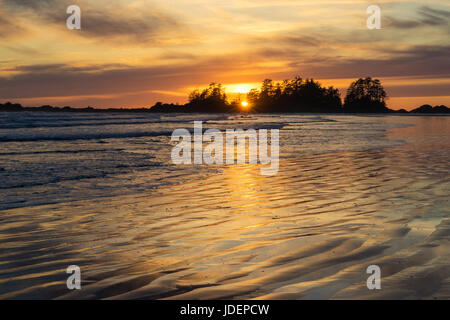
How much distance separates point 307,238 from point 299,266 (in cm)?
96

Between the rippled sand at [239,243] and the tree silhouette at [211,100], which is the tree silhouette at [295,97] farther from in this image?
the rippled sand at [239,243]

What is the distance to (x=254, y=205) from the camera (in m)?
7.20

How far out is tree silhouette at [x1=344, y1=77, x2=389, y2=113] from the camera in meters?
147

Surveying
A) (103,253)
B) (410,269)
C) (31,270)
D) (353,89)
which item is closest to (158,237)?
(103,253)

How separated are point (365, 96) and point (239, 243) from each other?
155 meters

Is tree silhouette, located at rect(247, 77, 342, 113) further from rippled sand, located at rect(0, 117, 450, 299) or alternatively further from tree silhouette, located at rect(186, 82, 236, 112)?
rippled sand, located at rect(0, 117, 450, 299)

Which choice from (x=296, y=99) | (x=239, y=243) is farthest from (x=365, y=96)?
(x=239, y=243)

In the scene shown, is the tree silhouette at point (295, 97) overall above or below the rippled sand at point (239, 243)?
above

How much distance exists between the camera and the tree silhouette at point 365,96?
484 ft

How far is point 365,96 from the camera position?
150250 millimetres

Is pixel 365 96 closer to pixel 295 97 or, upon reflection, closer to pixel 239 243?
pixel 295 97

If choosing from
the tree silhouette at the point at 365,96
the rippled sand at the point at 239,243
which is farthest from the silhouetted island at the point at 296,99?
A: the rippled sand at the point at 239,243

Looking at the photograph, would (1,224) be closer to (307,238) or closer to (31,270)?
(31,270)

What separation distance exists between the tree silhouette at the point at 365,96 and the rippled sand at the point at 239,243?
482 ft
